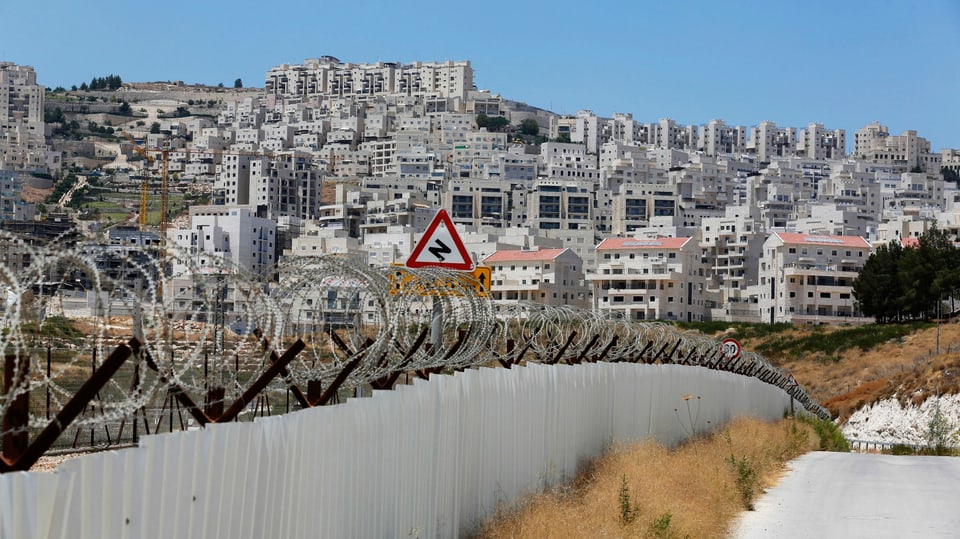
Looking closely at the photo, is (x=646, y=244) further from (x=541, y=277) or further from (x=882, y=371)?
(x=882, y=371)

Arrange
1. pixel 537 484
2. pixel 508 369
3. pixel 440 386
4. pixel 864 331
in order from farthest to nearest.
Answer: pixel 864 331 → pixel 537 484 → pixel 508 369 → pixel 440 386

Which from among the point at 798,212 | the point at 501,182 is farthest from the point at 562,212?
the point at 798,212

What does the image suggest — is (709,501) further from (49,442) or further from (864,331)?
(864,331)

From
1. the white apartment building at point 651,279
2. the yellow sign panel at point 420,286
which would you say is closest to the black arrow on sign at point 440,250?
the yellow sign panel at point 420,286

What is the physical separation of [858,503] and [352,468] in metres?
9.00

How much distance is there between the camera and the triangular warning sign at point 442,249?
38.4 ft

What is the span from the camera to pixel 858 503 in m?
15.7

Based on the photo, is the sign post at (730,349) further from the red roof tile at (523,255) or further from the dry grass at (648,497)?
the red roof tile at (523,255)

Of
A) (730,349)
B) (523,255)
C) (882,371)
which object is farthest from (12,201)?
(730,349)

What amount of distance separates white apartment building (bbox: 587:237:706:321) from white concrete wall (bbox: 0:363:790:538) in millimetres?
101135

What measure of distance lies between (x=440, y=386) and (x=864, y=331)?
244 ft

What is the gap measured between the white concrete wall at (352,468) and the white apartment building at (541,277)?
10438cm

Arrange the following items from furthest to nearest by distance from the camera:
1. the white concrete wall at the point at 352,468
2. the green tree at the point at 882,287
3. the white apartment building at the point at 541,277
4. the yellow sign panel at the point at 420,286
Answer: the white apartment building at the point at 541,277 → the green tree at the point at 882,287 → the yellow sign panel at the point at 420,286 → the white concrete wall at the point at 352,468

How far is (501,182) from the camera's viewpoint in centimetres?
19212
